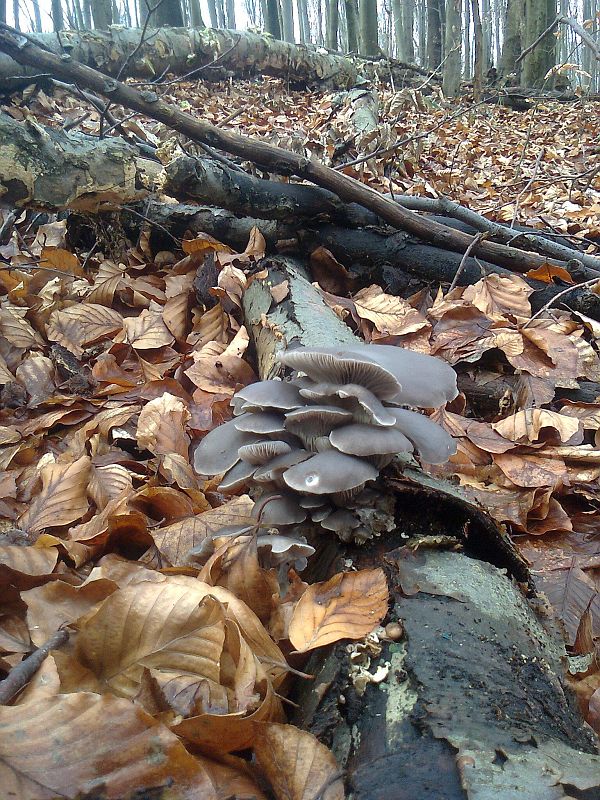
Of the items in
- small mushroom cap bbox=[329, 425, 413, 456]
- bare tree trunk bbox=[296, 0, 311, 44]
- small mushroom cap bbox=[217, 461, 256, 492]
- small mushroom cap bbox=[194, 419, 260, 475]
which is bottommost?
small mushroom cap bbox=[217, 461, 256, 492]

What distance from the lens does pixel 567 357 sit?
2.83 metres

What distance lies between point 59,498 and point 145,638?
37.7 inches

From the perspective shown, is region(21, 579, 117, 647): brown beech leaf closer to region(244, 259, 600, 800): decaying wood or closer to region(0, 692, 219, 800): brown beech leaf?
region(0, 692, 219, 800): brown beech leaf

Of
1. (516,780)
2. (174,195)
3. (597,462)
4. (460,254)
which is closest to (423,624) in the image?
(516,780)

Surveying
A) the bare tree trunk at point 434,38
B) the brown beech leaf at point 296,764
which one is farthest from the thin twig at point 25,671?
the bare tree trunk at point 434,38

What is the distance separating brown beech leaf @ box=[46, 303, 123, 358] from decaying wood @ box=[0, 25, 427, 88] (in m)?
8.51

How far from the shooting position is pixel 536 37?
13352mm

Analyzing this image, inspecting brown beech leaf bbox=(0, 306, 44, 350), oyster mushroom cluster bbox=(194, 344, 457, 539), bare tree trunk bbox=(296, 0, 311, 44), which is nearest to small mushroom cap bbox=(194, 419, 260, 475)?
oyster mushroom cluster bbox=(194, 344, 457, 539)

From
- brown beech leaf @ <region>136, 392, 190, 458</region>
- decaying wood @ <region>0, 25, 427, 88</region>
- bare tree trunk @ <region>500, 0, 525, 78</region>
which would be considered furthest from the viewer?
bare tree trunk @ <region>500, 0, 525, 78</region>

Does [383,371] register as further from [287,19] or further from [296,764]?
[287,19]

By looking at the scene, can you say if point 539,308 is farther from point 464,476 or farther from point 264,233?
point 264,233

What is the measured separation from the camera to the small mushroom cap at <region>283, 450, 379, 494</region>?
1484 mm

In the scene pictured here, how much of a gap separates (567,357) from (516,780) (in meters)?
2.29

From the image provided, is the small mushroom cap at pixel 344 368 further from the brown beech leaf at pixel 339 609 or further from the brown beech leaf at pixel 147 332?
the brown beech leaf at pixel 147 332
